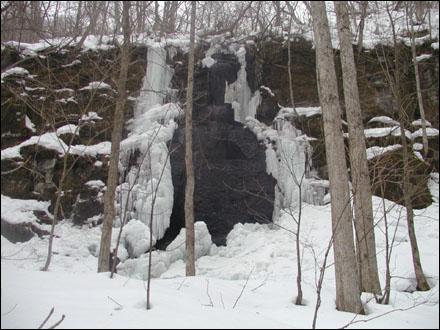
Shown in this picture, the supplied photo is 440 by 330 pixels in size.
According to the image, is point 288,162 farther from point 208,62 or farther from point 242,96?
point 208,62

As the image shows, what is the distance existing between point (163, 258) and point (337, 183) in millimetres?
5311

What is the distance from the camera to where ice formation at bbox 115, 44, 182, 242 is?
8.16 m

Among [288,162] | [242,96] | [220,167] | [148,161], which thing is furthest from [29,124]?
[288,162]

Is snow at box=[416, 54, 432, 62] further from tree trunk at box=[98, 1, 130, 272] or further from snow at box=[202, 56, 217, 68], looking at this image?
tree trunk at box=[98, 1, 130, 272]

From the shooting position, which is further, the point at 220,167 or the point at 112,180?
the point at 220,167

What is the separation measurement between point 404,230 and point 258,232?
371 cm

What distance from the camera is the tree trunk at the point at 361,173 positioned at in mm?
4125

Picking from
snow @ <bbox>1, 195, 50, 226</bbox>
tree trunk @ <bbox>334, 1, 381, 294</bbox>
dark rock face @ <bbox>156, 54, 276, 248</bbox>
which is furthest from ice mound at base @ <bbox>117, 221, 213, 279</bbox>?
tree trunk @ <bbox>334, 1, 381, 294</bbox>

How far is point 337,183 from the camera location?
314 cm

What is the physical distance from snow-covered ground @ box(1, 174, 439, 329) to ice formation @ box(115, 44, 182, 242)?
1.24 metres

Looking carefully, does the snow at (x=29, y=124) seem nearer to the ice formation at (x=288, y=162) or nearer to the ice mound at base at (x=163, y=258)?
the ice mound at base at (x=163, y=258)

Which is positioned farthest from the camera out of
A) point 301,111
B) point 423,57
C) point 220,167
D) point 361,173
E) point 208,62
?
point 301,111

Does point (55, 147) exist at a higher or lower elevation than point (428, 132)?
higher

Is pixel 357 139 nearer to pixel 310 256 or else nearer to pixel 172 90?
pixel 310 256
